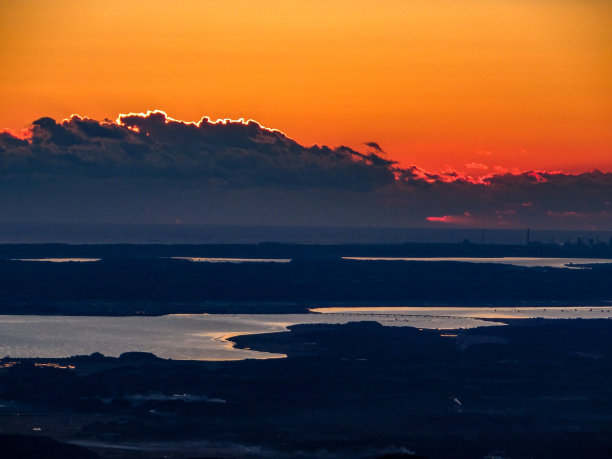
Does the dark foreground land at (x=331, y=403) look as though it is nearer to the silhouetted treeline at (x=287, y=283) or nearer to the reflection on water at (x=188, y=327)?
the reflection on water at (x=188, y=327)

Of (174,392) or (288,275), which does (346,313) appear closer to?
(288,275)

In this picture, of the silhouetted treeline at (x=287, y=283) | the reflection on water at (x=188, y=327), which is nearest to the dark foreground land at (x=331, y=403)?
the reflection on water at (x=188, y=327)

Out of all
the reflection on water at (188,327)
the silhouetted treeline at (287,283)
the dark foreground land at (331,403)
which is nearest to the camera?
the dark foreground land at (331,403)

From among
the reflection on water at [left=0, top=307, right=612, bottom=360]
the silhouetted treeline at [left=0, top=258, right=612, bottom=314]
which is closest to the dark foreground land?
the reflection on water at [left=0, top=307, right=612, bottom=360]

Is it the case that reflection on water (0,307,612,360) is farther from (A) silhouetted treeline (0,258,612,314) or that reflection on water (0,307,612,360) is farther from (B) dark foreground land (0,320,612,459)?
(A) silhouetted treeline (0,258,612,314)

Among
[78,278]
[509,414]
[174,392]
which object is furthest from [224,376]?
[78,278]

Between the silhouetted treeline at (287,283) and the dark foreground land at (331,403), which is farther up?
the silhouetted treeline at (287,283)

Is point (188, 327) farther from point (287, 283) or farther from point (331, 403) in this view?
point (287, 283)
